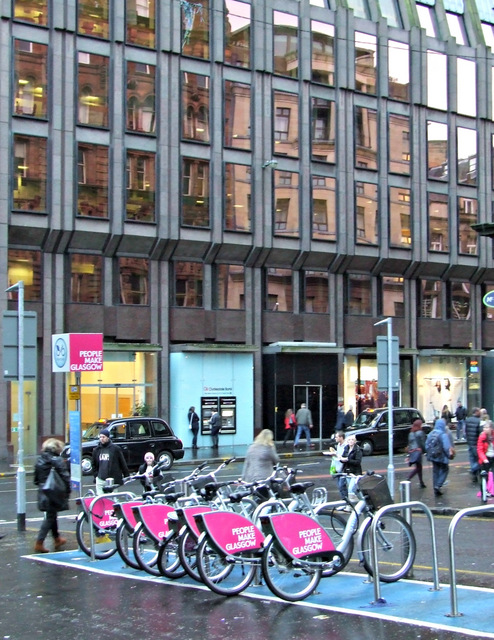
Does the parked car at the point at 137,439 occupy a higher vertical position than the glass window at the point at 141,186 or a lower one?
lower

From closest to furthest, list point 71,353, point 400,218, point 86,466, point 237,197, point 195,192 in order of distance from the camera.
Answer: point 71,353 < point 86,466 < point 195,192 < point 237,197 < point 400,218

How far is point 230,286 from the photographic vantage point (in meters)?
41.4

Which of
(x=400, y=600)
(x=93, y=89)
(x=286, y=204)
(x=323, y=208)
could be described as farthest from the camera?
(x=323, y=208)

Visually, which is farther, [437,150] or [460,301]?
[460,301]

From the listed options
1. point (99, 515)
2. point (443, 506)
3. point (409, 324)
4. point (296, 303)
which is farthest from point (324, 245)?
point (99, 515)

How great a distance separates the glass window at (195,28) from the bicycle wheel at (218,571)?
3264 cm

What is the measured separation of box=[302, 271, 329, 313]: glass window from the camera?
43688 millimetres

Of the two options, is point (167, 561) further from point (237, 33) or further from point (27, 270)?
Result: point (237, 33)

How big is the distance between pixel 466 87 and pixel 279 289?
15.7 metres

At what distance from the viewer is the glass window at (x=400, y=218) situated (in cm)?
4594

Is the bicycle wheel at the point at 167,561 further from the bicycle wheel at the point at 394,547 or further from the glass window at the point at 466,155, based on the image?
the glass window at the point at 466,155

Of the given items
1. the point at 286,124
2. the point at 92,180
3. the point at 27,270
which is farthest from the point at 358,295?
the point at 27,270

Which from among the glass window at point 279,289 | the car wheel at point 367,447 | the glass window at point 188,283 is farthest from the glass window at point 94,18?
the car wheel at point 367,447

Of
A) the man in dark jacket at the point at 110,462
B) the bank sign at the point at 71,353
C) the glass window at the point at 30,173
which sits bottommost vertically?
the man in dark jacket at the point at 110,462
